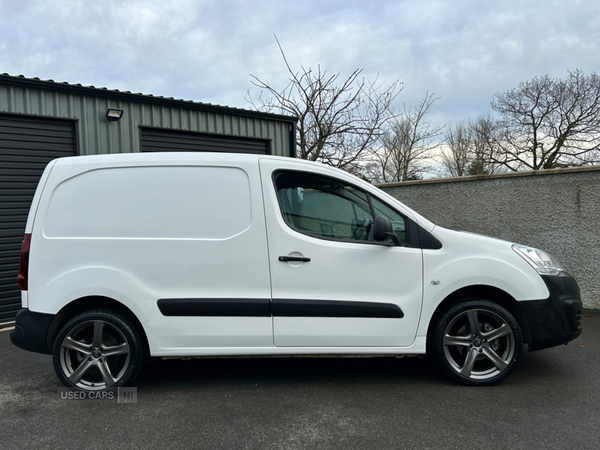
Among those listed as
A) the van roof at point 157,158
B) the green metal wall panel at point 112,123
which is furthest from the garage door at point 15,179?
the van roof at point 157,158

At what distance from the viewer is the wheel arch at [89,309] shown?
3.45m

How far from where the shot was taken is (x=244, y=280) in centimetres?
339

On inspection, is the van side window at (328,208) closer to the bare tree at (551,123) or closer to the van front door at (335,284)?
the van front door at (335,284)

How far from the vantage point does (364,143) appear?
1374cm

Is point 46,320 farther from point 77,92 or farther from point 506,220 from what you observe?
point 506,220

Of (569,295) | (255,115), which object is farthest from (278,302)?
(255,115)

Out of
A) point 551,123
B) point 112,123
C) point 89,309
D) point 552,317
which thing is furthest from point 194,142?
point 551,123

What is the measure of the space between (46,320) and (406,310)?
281cm

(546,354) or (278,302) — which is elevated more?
(278,302)

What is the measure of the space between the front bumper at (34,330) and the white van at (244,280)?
11mm

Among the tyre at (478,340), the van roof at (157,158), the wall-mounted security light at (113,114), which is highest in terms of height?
the wall-mounted security light at (113,114)

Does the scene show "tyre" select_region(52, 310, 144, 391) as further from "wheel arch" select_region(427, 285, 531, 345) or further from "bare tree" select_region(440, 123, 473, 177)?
"bare tree" select_region(440, 123, 473, 177)

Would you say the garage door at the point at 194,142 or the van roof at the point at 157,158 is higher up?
the garage door at the point at 194,142

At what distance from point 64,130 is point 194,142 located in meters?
2.14
